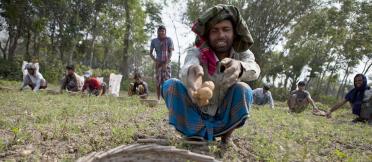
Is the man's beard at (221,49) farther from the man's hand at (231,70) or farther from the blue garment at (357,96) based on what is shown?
the blue garment at (357,96)

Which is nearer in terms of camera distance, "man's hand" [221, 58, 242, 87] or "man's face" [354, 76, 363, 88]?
"man's hand" [221, 58, 242, 87]

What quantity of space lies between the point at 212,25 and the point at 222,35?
0.12 metres

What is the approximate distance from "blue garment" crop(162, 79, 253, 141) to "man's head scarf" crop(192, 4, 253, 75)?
0.98ft

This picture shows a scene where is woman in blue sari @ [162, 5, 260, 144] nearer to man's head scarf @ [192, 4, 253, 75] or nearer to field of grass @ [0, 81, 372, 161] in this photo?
man's head scarf @ [192, 4, 253, 75]

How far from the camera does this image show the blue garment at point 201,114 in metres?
3.29

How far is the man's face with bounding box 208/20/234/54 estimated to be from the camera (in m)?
3.24

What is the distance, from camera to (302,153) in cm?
360

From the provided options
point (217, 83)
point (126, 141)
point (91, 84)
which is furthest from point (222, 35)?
point (91, 84)

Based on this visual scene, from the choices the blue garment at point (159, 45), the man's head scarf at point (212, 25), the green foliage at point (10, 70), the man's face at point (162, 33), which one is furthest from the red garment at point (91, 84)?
the green foliage at point (10, 70)

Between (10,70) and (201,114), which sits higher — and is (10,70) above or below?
above

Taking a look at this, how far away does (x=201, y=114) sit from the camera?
3.38 meters

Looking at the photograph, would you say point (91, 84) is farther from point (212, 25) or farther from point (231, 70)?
point (231, 70)

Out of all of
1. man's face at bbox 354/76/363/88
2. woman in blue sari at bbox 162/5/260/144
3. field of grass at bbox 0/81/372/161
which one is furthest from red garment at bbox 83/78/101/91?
woman in blue sari at bbox 162/5/260/144

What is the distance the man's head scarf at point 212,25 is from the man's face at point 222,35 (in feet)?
0.13
